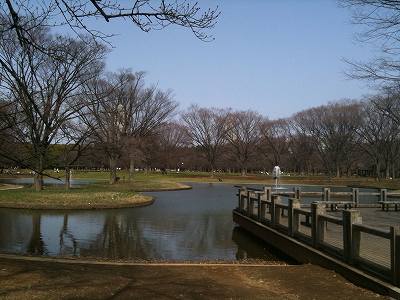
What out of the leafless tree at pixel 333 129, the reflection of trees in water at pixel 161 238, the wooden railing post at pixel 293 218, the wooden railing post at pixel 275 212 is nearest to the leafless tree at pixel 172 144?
the leafless tree at pixel 333 129

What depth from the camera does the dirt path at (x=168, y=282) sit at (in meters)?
7.30

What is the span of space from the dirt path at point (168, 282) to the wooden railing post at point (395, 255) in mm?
412

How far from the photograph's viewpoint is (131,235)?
18938 mm

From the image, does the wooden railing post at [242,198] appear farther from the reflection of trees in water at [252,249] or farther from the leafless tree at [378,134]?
the leafless tree at [378,134]

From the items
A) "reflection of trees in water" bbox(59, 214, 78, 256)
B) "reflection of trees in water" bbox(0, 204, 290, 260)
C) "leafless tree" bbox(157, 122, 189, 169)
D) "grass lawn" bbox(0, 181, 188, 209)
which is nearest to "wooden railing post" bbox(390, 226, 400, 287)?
"reflection of trees in water" bbox(0, 204, 290, 260)

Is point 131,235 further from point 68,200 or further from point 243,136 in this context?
point 243,136

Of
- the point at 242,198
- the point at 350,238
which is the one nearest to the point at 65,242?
the point at 242,198

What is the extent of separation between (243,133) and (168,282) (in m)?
85.9

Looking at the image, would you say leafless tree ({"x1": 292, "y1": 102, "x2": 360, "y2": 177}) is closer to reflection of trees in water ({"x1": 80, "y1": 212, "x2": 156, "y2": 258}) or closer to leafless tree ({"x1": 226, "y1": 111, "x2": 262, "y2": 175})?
leafless tree ({"x1": 226, "y1": 111, "x2": 262, "y2": 175})

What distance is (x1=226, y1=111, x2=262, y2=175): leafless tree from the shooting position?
93188 millimetres

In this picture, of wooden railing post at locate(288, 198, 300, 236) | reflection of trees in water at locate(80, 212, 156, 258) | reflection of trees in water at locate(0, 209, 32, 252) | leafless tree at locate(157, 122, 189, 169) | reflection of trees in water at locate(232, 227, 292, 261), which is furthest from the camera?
leafless tree at locate(157, 122, 189, 169)

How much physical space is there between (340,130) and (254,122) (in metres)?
22.3

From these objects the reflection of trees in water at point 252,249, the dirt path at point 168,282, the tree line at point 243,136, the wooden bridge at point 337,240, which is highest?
the tree line at point 243,136

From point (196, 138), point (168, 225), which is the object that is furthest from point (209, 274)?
point (196, 138)
